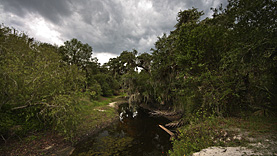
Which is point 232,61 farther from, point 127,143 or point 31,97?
point 31,97

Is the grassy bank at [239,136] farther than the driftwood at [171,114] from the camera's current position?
No

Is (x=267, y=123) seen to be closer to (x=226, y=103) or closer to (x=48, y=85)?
(x=226, y=103)

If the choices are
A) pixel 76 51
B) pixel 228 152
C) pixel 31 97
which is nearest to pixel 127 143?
pixel 228 152

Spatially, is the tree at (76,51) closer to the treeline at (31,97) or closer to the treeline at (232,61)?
the treeline at (31,97)

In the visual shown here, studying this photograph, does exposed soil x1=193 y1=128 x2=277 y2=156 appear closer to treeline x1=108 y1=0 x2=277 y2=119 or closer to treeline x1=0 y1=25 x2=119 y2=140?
treeline x1=108 y1=0 x2=277 y2=119

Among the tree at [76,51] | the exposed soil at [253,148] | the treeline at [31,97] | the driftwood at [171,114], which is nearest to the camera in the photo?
the exposed soil at [253,148]

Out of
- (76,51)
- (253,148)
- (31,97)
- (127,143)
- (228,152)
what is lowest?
(127,143)

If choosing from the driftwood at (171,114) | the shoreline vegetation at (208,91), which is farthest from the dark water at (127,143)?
the driftwood at (171,114)

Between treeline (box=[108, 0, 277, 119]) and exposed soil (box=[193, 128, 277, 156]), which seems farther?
treeline (box=[108, 0, 277, 119])

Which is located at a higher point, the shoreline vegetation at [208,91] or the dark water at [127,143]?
the shoreline vegetation at [208,91]

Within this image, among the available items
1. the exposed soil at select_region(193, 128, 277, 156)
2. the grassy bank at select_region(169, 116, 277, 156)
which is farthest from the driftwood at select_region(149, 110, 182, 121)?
the exposed soil at select_region(193, 128, 277, 156)

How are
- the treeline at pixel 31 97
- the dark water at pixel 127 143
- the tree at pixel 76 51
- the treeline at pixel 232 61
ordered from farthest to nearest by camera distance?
1. the tree at pixel 76 51
2. the dark water at pixel 127 143
3. the treeline at pixel 31 97
4. the treeline at pixel 232 61

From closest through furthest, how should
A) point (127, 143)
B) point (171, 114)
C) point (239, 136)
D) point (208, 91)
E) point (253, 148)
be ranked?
1. point (253, 148)
2. point (239, 136)
3. point (208, 91)
4. point (127, 143)
5. point (171, 114)

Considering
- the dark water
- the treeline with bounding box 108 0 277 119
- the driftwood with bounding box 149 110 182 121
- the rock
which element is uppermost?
the treeline with bounding box 108 0 277 119
